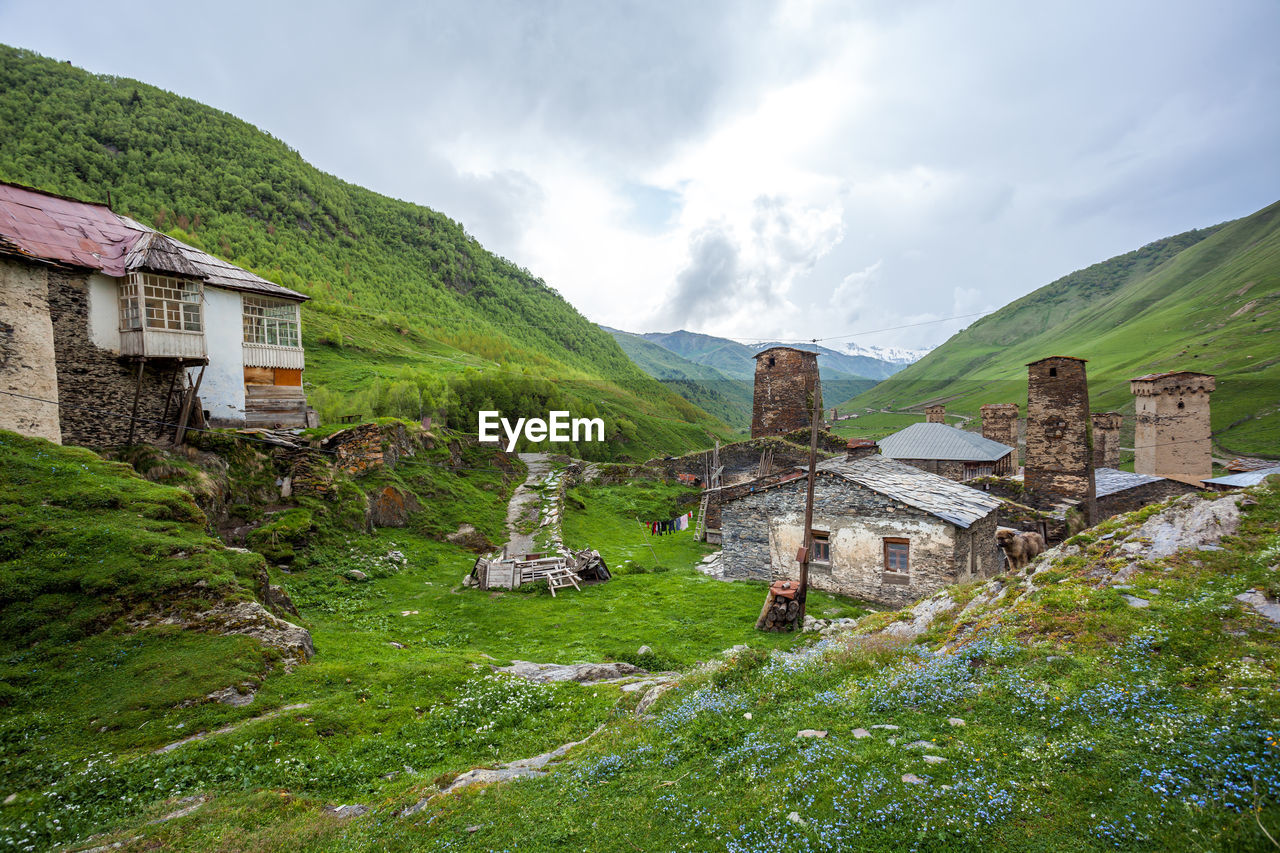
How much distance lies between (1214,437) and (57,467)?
3461 inches

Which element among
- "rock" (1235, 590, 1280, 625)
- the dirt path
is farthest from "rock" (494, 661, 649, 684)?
the dirt path

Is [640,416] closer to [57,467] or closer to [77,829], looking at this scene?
[57,467]

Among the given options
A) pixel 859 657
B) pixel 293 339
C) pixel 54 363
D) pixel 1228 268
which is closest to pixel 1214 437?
pixel 859 657

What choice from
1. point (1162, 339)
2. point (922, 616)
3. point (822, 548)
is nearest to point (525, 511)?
point (822, 548)

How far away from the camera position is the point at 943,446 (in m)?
35.6

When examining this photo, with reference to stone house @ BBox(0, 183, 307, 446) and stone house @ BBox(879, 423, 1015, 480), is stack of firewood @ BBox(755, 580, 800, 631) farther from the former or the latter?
stone house @ BBox(879, 423, 1015, 480)

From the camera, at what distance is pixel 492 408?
51750mm

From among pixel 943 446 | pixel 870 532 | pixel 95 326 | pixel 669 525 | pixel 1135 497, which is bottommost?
pixel 669 525

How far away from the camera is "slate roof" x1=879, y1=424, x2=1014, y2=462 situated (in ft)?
112

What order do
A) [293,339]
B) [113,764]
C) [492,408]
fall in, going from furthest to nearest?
1. [492,408]
2. [293,339]
3. [113,764]

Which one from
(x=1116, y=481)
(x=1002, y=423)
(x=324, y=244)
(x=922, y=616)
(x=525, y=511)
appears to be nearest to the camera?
(x=922, y=616)

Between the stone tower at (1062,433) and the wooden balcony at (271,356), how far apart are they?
30233 millimetres

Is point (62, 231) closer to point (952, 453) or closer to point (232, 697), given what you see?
point (232, 697)

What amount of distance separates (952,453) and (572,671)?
3269 centimetres
